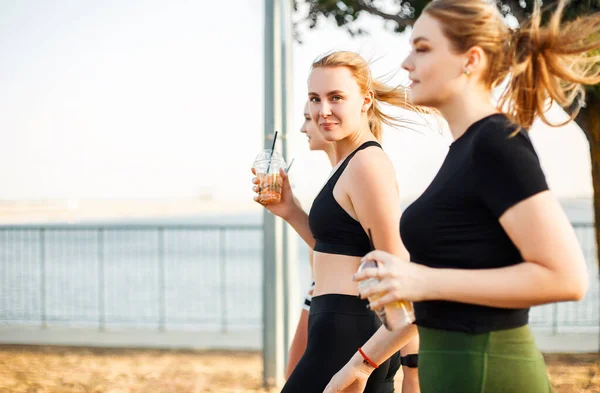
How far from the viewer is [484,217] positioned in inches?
63.7

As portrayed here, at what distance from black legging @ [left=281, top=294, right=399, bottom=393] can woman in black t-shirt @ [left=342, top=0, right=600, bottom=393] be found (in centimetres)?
78

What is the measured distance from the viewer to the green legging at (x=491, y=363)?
5.38 feet

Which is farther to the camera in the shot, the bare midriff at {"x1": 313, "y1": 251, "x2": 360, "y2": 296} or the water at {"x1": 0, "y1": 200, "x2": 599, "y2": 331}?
the water at {"x1": 0, "y1": 200, "x2": 599, "y2": 331}

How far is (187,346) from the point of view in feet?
28.2

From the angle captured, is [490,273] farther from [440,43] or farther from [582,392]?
[582,392]

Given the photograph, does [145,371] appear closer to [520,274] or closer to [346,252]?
[346,252]

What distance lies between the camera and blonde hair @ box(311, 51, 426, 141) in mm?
2975

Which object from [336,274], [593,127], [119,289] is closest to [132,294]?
[119,289]

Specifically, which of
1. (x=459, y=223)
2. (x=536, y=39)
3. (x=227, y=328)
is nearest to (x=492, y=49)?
(x=536, y=39)

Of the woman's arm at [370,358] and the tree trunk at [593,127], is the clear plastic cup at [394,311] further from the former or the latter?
the tree trunk at [593,127]

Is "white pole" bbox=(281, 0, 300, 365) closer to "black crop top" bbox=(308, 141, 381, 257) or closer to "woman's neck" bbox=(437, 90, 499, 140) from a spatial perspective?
"black crop top" bbox=(308, 141, 381, 257)

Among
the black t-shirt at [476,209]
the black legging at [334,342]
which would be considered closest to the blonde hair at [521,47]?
the black t-shirt at [476,209]

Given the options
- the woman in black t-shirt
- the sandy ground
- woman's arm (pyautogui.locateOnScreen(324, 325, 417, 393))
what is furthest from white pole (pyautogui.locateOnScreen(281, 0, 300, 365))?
the woman in black t-shirt

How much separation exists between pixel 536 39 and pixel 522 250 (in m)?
0.51
